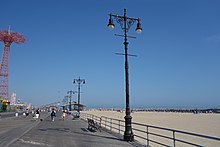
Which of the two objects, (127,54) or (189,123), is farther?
(189,123)

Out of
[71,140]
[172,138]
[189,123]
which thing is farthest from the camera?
[189,123]

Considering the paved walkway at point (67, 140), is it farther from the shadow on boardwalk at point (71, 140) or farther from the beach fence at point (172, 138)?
the beach fence at point (172, 138)

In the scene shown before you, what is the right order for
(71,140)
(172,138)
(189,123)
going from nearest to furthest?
(172,138) → (71,140) → (189,123)

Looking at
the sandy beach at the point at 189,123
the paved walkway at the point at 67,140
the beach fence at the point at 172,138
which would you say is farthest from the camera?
the sandy beach at the point at 189,123

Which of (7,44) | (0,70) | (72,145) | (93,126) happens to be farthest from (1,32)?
(72,145)

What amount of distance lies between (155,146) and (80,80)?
2577 cm

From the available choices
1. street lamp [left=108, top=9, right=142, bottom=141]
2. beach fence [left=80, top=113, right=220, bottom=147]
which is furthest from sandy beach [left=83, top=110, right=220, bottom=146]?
street lamp [left=108, top=9, right=142, bottom=141]

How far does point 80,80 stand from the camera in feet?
127

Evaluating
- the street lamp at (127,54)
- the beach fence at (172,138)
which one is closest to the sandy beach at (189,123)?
the beach fence at (172,138)

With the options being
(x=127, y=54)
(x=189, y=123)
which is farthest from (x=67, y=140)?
(x=189, y=123)

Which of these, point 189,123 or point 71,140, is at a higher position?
point 71,140

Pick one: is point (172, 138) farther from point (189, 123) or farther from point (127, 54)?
point (189, 123)

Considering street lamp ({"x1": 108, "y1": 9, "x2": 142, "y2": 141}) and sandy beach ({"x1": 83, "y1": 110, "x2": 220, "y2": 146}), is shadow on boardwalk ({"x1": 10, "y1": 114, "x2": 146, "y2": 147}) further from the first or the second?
sandy beach ({"x1": 83, "y1": 110, "x2": 220, "y2": 146})

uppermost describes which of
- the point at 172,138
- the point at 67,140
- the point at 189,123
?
the point at 172,138
